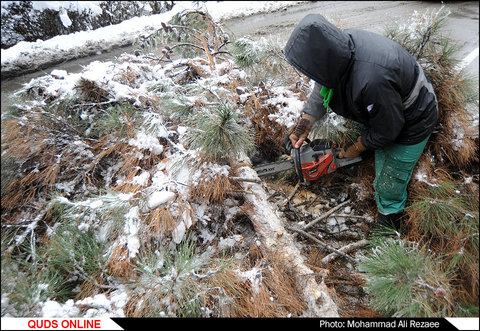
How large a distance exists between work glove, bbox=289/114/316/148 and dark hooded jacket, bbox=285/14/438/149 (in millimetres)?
318

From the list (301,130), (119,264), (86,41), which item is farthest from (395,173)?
(86,41)

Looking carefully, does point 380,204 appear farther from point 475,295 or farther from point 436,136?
point 475,295

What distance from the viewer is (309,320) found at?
1.25 meters

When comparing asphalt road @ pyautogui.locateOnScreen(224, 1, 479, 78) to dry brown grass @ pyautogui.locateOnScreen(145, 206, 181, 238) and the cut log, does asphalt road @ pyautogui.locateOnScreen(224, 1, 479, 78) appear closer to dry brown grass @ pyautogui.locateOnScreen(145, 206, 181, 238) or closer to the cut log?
the cut log

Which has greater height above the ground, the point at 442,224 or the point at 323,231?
the point at 442,224

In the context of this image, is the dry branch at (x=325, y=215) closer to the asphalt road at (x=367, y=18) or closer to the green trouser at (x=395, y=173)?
the green trouser at (x=395, y=173)

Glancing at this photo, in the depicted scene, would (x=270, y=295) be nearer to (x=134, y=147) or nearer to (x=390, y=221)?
(x=390, y=221)

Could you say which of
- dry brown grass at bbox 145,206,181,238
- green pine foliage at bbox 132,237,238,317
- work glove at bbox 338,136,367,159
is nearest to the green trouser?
work glove at bbox 338,136,367,159

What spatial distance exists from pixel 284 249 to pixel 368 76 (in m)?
1.12

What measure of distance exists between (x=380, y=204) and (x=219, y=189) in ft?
4.08

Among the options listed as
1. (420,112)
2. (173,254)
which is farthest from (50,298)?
(420,112)

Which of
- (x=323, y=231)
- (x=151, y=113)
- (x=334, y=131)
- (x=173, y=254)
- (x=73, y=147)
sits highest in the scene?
(x=151, y=113)

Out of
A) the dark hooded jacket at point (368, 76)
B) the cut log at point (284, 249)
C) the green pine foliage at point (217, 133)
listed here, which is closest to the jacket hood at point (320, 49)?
the dark hooded jacket at point (368, 76)

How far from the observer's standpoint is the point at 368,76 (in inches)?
53.9
